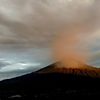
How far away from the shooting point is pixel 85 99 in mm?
130375

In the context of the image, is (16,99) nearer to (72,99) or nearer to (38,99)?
(38,99)

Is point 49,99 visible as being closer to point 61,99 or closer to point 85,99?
point 61,99

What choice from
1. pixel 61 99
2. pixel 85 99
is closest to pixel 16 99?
pixel 61 99

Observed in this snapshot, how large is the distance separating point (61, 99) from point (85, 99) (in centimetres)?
1534

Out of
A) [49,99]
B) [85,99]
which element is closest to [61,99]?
[49,99]

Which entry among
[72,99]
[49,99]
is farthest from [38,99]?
[72,99]

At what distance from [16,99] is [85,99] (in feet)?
114

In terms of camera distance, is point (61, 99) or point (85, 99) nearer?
point (85, 99)

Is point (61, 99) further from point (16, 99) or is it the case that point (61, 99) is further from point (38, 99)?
point (16, 99)

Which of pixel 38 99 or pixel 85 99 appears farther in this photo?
pixel 38 99

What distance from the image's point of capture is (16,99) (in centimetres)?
13850

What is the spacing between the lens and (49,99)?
465 ft

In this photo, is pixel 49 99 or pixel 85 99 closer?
pixel 85 99

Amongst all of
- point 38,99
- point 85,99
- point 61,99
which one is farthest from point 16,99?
point 85,99
